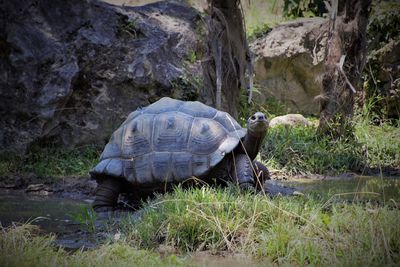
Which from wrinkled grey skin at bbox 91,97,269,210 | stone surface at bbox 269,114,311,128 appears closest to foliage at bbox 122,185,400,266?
wrinkled grey skin at bbox 91,97,269,210

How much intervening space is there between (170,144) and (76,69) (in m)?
3.94

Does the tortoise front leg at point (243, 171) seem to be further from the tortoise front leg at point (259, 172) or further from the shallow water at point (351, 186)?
the shallow water at point (351, 186)

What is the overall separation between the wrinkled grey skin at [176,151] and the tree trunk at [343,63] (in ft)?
14.0

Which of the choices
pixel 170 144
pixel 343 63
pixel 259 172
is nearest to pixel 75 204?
pixel 170 144

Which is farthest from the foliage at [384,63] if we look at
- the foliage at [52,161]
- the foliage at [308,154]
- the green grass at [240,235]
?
the green grass at [240,235]

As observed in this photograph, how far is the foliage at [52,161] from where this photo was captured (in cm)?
864

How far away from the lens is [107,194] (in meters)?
6.64

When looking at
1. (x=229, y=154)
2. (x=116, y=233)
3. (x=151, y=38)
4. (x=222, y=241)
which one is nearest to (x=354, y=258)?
(x=222, y=241)

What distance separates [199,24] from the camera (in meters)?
11.9

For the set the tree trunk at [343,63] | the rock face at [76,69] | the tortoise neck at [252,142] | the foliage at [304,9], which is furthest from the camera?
the foliage at [304,9]

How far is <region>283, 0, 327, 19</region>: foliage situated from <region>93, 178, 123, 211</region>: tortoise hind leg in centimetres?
1065

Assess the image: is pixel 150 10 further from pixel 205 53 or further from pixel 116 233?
pixel 116 233

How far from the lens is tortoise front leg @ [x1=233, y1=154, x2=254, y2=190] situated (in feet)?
20.6

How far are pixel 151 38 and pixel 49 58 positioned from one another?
6.51 ft
